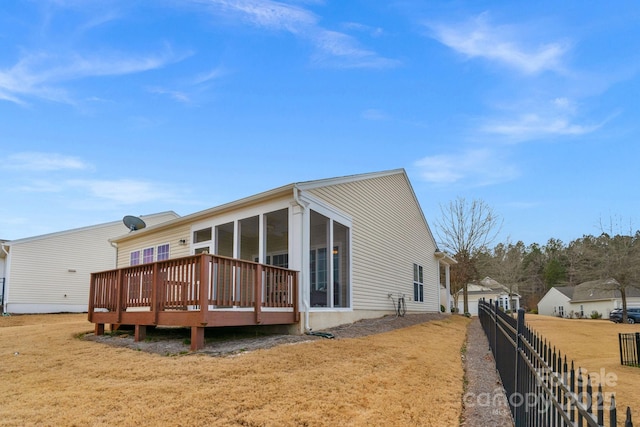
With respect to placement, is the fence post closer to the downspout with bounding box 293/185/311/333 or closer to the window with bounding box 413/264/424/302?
the downspout with bounding box 293/185/311/333

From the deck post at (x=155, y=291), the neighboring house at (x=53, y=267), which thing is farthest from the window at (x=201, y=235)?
the neighboring house at (x=53, y=267)

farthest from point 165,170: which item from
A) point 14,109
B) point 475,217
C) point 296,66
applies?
point 475,217

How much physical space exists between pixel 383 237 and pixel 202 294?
8.08 metres

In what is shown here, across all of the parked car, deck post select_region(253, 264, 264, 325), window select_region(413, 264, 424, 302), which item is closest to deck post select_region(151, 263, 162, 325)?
deck post select_region(253, 264, 264, 325)

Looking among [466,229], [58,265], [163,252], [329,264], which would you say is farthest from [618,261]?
[58,265]

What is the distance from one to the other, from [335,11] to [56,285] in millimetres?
18162

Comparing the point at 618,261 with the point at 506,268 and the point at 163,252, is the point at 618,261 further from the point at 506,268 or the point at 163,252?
the point at 163,252

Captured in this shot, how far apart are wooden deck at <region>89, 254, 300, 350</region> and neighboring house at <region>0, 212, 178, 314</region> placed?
534 inches

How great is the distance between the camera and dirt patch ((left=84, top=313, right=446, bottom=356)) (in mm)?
7203

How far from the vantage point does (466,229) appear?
2906cm

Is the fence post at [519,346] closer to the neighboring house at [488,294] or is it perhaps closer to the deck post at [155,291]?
the deck post at [155,291]

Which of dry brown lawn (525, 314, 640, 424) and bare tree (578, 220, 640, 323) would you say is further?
bare tree (578, 220, 640, 323)

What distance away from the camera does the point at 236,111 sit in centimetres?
1564

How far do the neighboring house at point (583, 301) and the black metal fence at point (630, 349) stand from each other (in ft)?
86.4
